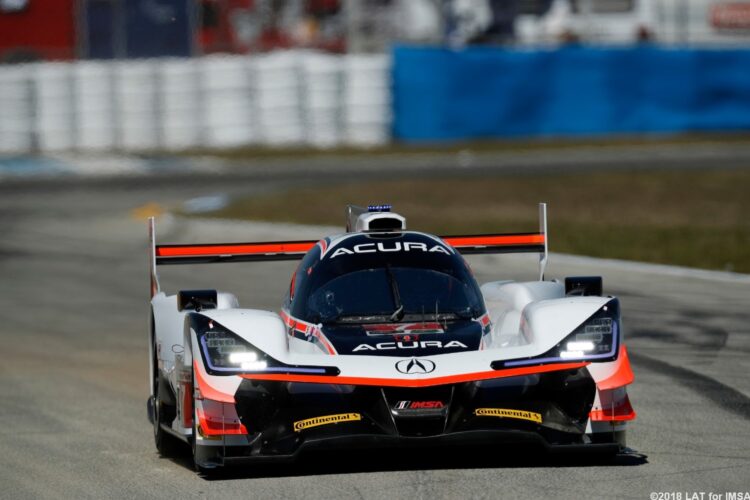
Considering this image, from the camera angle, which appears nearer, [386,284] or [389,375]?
[389,375]

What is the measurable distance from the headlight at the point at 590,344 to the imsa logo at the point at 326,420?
72 centimetres

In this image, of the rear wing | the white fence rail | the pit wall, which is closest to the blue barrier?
the pit wall

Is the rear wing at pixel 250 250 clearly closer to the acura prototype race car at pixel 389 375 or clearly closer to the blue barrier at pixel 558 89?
the acura prototype race car at pixel 389 375

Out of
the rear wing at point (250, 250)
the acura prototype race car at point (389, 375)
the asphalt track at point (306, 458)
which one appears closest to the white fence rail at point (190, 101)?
Result: the asphalt track at point (306, 458)

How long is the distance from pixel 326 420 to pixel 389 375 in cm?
37

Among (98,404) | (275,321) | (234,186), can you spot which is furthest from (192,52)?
(275,321)

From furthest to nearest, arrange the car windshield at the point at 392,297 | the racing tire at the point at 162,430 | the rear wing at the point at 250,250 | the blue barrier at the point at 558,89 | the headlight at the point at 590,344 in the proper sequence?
1. the blue barrier at the point at 558,89
2. the rear wing at the point at 250,250
3. the racing tire at the point at 162,430
4. the car windshield at the point at 392,297
5. the headlight at the point at 590,344

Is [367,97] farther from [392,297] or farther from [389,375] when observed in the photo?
[389,375]

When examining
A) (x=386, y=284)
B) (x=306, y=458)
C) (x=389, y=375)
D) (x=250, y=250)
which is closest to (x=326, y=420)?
(x=389, y=375)

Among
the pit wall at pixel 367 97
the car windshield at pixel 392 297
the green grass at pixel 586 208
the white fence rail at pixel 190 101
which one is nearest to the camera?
the car windshield at pixel 392 297

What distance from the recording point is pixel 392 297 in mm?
8328

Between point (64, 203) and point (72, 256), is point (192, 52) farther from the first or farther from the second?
point (72, 256)

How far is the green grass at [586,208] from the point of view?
Result: 18875 millimetres

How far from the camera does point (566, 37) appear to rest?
3747 centimetres
